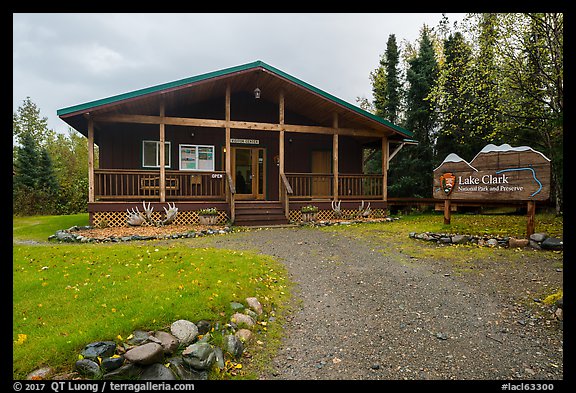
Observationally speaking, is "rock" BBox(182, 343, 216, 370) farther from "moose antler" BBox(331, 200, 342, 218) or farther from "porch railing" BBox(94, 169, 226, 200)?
"moose antler" BBox(331, 200, 342, 218)

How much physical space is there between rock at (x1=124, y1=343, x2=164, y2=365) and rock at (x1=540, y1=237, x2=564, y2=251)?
802 cm

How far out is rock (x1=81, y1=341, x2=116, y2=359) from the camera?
8.33 feet

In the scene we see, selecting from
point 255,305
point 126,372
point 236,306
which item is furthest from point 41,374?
point 255,305

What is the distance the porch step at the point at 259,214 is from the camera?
11234mm

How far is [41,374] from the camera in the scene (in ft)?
7.85

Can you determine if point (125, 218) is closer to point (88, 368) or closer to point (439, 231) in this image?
point (88, 368)

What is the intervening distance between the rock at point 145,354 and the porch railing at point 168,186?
9368 millimetres

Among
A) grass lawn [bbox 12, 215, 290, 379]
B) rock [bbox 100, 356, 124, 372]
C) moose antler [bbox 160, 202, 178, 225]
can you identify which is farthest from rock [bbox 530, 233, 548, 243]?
moose antler [bbox 160, 202, 178, 225]

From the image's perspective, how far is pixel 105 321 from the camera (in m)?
3.10

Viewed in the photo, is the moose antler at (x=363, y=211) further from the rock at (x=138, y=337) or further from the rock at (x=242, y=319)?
the rock at (x=138, y=337)

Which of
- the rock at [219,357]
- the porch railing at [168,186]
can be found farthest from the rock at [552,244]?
the porch railing at [168,186]

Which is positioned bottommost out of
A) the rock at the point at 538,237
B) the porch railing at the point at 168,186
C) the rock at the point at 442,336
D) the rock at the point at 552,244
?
the rock at the point at 442,336

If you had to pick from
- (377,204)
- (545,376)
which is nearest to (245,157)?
(377,204)

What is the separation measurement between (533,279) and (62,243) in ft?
34.8
